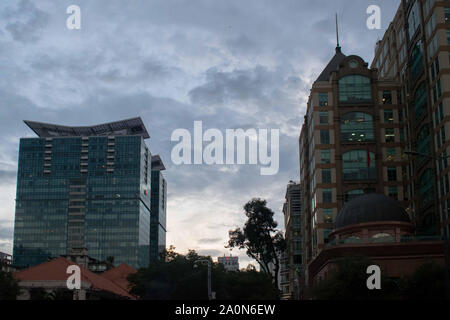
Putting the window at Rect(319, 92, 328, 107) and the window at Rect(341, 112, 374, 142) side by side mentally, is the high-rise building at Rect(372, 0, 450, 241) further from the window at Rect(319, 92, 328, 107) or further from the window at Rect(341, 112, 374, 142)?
the window at Rect(319, 92, 328, 107)

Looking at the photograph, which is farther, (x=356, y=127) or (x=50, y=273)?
(x=356, y=127)

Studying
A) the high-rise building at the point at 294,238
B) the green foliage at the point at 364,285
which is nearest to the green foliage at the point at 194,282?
the green foliage at the point at 364,285

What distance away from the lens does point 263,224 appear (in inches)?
4186

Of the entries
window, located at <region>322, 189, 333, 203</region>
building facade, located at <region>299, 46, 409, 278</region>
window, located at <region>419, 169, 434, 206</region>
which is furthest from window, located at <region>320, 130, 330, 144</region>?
window, located at <region>419, 169, 434, 206</region>

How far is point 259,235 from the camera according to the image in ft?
346

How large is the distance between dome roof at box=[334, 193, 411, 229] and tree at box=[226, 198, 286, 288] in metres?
34.7

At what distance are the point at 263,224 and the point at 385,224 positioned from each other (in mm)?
40250

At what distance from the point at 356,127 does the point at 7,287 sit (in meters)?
52.5

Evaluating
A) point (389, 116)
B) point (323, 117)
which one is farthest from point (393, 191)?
point (323, 117)

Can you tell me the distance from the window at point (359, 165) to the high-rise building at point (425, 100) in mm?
5088

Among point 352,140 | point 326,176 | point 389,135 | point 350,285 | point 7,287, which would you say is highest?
point 389,135

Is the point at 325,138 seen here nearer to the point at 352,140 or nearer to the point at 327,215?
the point at 352,140

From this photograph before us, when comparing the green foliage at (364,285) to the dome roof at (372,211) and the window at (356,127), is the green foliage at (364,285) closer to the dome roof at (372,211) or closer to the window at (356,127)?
the dome roof at (372,211)
